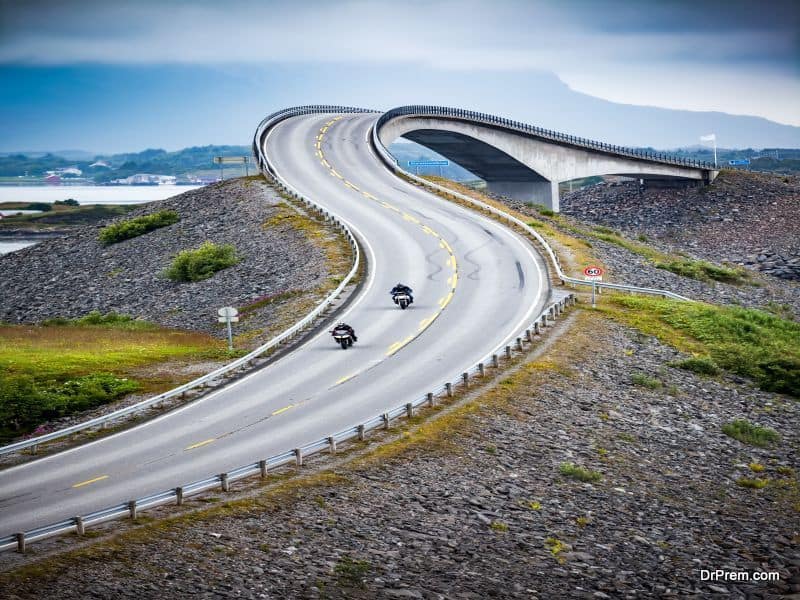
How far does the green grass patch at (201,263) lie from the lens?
6750 centimetres

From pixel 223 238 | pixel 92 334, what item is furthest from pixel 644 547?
pixel 223 238

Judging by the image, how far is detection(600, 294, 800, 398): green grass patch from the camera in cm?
4547

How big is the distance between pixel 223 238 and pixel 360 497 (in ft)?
166

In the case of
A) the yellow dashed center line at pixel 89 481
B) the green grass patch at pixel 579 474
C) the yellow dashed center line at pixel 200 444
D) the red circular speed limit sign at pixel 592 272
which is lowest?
the green grass patch at pixel 579 474

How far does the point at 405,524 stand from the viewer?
26703 mm

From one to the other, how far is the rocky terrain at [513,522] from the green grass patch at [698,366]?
4932mm

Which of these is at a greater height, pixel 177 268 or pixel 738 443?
pixel 177 268

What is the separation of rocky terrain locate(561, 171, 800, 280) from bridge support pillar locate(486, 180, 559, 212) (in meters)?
6.83

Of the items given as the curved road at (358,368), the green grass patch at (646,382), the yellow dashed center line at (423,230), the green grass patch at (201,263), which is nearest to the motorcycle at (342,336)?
the curved road at (358,368)

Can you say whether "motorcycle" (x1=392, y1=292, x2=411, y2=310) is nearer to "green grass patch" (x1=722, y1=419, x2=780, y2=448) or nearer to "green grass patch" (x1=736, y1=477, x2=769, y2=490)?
"green grass patch" (x1=722, y1=419, x2=780, y2=448)

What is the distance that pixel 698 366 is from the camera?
148 ft

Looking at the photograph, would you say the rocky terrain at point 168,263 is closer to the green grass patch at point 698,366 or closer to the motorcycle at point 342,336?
the motorcycle at point 342,336

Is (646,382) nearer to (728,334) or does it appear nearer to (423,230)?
(728,334)

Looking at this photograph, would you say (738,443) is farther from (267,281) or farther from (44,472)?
(267,281)
